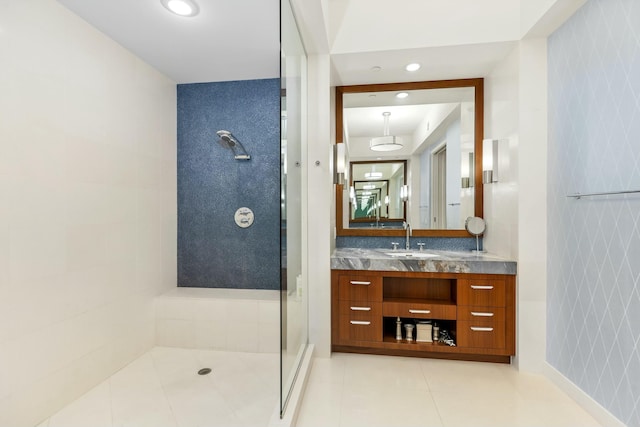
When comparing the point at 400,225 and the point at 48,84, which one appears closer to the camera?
the point at 48,84

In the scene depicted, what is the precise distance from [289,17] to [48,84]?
145cm

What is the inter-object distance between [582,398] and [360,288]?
4.67 ft

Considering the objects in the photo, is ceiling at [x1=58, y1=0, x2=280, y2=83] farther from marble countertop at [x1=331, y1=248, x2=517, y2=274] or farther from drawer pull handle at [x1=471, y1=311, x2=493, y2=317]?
drawer pull handle at [x1=471, y1=311, x2=493, y2=317]

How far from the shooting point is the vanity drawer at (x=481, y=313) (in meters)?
2.19

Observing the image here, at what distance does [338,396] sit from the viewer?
1.84 metres

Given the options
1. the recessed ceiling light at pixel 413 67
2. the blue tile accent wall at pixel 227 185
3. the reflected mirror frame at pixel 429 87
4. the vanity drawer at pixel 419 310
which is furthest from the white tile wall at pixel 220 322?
the recessed ceiling light at pixel 413 67

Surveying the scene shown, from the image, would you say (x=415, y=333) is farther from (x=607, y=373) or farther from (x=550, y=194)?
(x=550, y=194)

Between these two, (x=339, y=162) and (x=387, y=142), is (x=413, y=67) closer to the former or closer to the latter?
(x=387, y=142)

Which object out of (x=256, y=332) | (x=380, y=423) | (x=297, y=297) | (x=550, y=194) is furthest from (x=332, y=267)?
(x=550, y=194)

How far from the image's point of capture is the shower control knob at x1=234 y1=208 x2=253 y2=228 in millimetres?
2881

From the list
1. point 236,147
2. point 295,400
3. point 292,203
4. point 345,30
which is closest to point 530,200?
point 292,203

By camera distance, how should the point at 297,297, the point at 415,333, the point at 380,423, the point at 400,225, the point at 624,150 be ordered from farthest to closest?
1. the point at 400,225
2. the point at 415,333
3. the point at 297,297
4. the point at 380,423
5. the point at 624,150

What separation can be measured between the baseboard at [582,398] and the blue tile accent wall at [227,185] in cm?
217

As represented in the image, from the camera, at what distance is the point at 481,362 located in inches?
89.1
